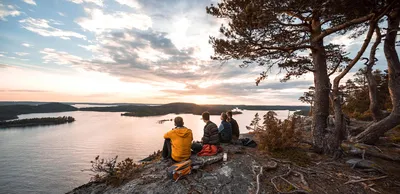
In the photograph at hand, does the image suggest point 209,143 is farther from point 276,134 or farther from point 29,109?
point 29,109

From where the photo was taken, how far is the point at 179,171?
4977 mm

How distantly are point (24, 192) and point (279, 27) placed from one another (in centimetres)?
3084

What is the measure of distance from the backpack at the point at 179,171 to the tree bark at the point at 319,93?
5.60 meters

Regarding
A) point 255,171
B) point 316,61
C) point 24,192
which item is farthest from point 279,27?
point 24,192

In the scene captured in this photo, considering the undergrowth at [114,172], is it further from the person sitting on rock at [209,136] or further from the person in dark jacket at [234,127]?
the person in dark jacket at [234,127]

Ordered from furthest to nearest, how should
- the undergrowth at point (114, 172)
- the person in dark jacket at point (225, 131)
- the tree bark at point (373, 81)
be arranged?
the person in dark jacket at point (225, 131) → the tree bark at point (373, 81) → the undergrowth at point (114, 172)

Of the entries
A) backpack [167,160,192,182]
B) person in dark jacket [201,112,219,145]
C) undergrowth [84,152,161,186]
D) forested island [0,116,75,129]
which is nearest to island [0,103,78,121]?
forested island [0,116,75,129]

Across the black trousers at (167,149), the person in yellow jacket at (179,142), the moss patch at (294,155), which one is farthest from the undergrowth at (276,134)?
the black trousers at (167,149)

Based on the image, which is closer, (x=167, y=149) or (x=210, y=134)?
(x=167, y=149)

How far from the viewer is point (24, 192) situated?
20219 mm

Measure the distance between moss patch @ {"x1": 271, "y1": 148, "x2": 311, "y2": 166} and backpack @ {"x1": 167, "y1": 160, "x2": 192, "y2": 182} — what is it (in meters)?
3.70

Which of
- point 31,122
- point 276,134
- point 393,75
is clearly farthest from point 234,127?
point 31,122

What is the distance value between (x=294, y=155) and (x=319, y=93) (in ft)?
9.33

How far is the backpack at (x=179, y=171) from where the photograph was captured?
488 centimetres
